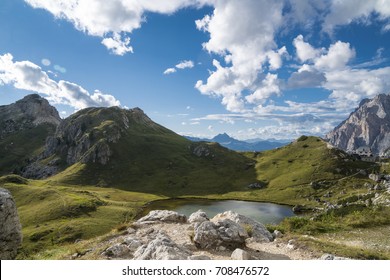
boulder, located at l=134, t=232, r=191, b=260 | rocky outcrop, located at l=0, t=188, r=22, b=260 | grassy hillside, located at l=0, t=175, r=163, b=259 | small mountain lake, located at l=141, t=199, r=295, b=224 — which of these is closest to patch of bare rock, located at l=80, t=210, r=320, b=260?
boulder, located at l=134, t=232, r=191, b=260

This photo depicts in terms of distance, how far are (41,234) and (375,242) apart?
108m

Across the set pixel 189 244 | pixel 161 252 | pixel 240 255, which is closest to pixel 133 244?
pixel 189 244

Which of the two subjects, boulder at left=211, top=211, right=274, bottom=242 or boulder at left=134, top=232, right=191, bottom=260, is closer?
boulder at left=134, top=232, right=191, bottom=260

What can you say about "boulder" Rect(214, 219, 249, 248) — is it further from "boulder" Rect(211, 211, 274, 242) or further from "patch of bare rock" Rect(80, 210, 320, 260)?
"boulder" Rect(211, 211, 274, 242)

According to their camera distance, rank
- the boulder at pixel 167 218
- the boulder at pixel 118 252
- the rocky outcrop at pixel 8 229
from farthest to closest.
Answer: the boulder at pixel 167 218 → the rocky outcrop at pixel 8 229 → the boulder at pixel 118 252

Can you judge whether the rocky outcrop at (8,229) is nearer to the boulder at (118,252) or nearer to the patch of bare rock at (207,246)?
the patch of bare rock at (207,246)

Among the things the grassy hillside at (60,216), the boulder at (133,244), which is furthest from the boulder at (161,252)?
the grassy hillside at (60,216)

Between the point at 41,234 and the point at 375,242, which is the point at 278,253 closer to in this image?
the point at 375,242

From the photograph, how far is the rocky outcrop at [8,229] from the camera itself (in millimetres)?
28094

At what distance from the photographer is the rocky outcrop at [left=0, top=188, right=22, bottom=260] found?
2809cm

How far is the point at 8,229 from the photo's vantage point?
94.2ft

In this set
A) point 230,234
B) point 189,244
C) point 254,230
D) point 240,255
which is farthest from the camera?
point 254,230

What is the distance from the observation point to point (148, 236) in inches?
1031

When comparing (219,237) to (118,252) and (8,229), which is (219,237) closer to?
(118,252)
